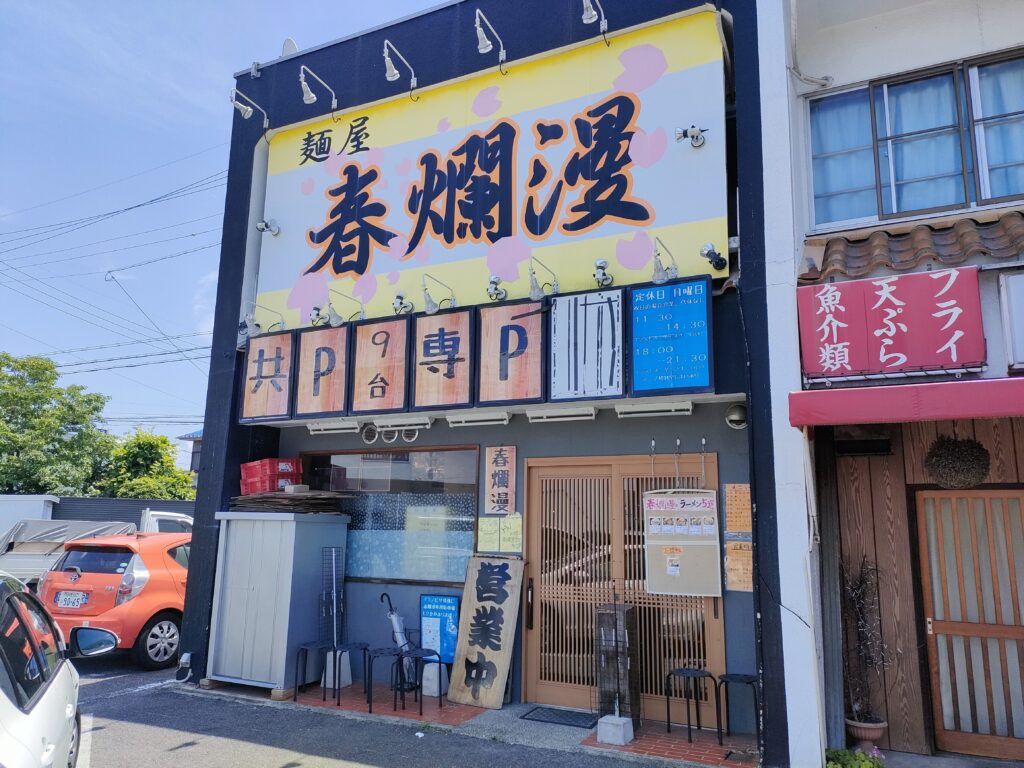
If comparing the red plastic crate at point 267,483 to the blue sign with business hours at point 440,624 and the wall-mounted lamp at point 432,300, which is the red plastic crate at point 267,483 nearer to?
the blue sign with business hours at point 440,624

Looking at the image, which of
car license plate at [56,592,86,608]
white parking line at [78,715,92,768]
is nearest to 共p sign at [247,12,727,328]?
car license plate at [56,592,86,608]

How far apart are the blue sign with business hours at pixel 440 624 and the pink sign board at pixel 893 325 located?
4.60m

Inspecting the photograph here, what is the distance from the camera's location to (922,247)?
231 inches

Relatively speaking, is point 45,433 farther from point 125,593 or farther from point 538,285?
point 538,285

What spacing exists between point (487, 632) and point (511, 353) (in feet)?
9.67

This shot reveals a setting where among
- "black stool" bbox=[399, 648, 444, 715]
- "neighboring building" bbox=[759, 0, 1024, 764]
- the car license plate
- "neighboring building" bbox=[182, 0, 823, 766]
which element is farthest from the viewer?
the car license plate

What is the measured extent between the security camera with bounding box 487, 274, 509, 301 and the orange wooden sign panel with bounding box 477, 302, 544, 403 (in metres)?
0.30

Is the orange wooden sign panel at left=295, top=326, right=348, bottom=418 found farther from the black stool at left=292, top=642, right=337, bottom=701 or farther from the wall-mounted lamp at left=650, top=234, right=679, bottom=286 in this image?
the wall-mounted lamp at left=650, top=234, right=679, bottom=286

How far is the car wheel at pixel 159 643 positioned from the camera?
9.09 meters

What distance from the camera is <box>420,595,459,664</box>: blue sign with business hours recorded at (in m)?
7.92

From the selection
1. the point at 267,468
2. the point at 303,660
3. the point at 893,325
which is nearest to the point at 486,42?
the point at 893,325

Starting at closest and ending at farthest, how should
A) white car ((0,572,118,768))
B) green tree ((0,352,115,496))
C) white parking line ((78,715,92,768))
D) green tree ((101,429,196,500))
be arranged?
white car ((0,572,118,768))
white parking line ((78,715,92,768))
green tree ((0,352,115,496))
green tree ((101,429,196,500))

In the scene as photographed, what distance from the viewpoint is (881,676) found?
629 centimetres

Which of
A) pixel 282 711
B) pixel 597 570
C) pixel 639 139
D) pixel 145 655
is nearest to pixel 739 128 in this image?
pixel 639 139
